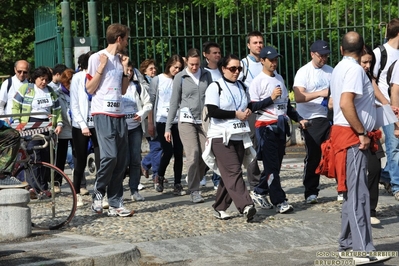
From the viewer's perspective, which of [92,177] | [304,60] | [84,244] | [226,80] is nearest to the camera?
[84,244]

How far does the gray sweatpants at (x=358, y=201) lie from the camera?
7996mm

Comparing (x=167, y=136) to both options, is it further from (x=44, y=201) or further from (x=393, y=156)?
(x=393, y=156)

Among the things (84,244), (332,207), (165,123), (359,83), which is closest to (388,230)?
(332,207)

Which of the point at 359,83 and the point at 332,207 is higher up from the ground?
the point at 359,83

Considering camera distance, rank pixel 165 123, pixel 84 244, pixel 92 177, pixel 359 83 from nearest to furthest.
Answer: pixel 359 83, pixel 84 244, pixel 165 123, pixel 92 177

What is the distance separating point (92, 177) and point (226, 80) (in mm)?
5344

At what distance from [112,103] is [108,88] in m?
0.16

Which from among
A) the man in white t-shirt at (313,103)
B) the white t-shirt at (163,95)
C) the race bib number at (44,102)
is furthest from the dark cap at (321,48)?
the race bib number at (44,102)

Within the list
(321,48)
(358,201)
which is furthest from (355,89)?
(321,48)

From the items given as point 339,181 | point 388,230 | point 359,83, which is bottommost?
point 388,230

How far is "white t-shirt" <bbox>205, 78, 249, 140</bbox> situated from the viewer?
32.9 feet

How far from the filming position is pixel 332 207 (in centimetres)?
1080

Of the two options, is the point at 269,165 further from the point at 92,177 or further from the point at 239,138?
the point at 92,177

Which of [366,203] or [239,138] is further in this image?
[239,138]
